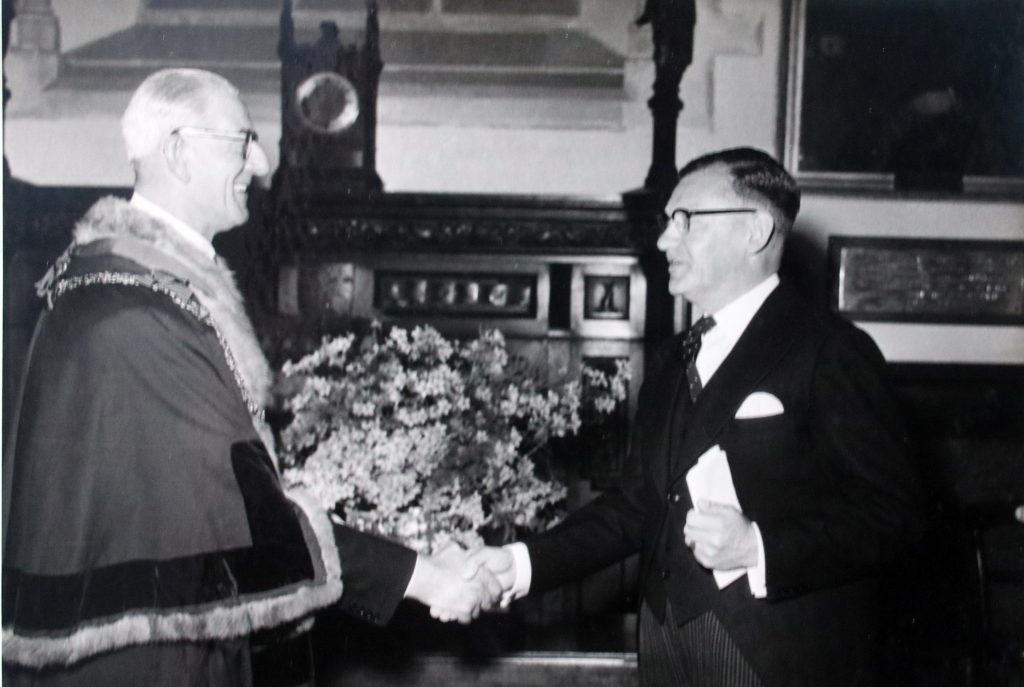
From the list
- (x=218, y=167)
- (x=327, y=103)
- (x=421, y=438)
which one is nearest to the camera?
(x=218, y=167)

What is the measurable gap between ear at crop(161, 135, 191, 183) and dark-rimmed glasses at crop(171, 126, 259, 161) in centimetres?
1

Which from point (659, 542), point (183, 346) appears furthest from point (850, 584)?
point (183, 346)

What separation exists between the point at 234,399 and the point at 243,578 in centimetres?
29

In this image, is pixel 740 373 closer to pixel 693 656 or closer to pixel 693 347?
pixel 693 347

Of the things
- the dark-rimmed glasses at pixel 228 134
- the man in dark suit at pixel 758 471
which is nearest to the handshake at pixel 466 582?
the man in dark suit at pixel 758 471

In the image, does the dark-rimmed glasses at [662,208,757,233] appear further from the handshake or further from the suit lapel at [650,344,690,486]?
the handshake

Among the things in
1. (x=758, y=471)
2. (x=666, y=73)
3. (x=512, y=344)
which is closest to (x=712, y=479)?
(x=758, y=471)

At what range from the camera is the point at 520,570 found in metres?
1.88

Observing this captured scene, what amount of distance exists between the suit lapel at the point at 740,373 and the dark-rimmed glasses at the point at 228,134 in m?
0.93

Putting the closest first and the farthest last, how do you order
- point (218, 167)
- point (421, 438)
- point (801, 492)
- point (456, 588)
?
point (801, 492), point (218, 167), point (456, 588), point (421, 438)

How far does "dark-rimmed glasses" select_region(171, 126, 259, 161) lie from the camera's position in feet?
5.29

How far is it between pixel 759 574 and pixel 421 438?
45.4 inches

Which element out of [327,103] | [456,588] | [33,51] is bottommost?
[456,588]

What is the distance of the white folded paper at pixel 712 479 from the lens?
1.58 m
